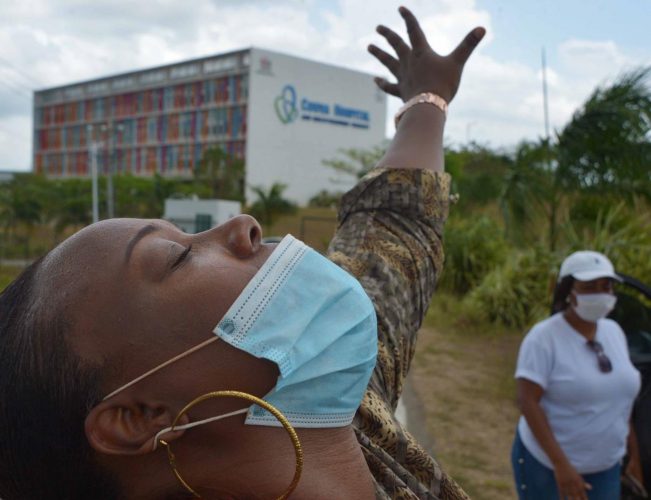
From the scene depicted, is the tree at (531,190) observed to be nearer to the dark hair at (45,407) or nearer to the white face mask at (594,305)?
the white face mask at (594,305)

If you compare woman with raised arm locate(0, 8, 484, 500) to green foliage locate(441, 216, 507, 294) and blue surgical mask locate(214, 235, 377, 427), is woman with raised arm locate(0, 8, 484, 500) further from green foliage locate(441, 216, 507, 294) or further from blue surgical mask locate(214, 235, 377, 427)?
green foliage locate(441, 216, 507, 294)

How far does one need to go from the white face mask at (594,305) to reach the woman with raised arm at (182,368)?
2231 millimetres

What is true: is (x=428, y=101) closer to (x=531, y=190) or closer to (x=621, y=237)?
(x=531, y=190)

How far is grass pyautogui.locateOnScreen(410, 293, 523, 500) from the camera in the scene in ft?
16.1

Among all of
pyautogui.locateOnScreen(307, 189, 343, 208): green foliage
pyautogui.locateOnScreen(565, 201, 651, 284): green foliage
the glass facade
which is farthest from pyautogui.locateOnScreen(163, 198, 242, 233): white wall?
the glass facade

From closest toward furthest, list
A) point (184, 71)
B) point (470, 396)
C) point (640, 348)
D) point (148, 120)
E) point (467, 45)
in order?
point (467, 45) → point (640, 348) → point (470, 396) → point (184, 71) → point (148, 120)

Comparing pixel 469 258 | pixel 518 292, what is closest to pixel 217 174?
pixel 469 258

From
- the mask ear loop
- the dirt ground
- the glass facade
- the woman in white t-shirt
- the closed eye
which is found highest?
the glass facade

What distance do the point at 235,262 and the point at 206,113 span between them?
57.7m

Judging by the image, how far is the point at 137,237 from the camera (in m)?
1.05

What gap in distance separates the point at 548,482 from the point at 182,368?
261 cm

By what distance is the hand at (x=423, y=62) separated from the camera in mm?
1739

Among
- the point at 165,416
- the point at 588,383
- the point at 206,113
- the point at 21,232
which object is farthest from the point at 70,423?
the point at 206,113

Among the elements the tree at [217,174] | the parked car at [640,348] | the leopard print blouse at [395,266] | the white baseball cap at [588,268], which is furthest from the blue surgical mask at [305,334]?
the tree at [217,174]
